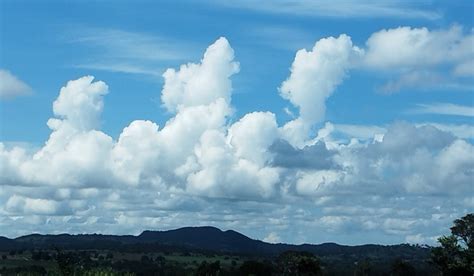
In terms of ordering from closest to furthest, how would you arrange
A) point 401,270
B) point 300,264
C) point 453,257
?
point 453,257
point 300,264
point 401,270

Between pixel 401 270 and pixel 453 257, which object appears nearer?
pixel 453 257

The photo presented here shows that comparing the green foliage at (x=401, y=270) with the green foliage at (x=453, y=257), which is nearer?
the green foliage at (x=453, y=257)

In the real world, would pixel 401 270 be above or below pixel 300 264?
above

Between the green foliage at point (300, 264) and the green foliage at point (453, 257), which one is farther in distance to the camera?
the green foliage at point (300, 264)

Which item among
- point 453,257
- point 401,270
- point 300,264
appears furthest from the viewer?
point 401,270

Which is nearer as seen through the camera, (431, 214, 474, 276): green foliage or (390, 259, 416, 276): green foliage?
(431, 214, 474, 276): green foliage

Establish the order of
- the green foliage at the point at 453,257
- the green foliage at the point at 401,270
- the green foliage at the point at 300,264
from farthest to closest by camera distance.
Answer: the green foliage at the point at 401,270
the green foliage at the point at 300,264
the green foliage at the point at 453,257

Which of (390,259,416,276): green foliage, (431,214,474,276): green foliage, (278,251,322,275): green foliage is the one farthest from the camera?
(390,259,416,276): green foliage

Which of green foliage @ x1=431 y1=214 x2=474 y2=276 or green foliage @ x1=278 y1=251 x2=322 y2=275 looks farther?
green foliage @ x1=278 y1=251 x2=322 y2=275

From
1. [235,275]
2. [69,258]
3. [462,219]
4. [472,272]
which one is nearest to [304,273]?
[235,275]

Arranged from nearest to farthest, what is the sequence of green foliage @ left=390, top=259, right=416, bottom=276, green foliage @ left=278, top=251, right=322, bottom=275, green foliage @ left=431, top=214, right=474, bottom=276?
green foliage @ left=431, top=214, right=474, bottom=276, green foliage @ left=278, top=251, right=322, bottom=275, green foliage @ left=390, top=259, right=416, bottom=276

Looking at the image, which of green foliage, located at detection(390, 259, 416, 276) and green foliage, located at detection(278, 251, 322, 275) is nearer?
green foliage, located at detection(278, 251, 322, 275)

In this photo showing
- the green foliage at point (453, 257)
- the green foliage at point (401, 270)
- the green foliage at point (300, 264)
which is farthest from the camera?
the green foliage at point (401, 270)

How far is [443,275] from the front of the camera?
468ft
